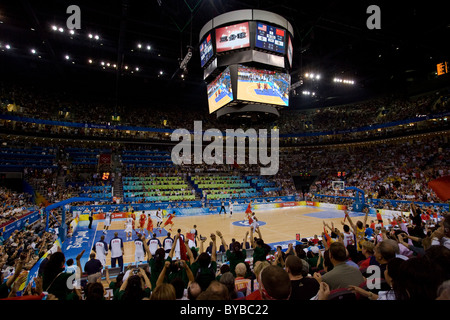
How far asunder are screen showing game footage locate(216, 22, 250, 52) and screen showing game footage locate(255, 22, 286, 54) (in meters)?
0.58

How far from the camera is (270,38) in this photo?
484 inches

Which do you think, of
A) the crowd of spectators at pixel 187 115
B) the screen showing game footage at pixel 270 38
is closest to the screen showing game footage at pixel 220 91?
the screen showing game footage at pixel 270 38

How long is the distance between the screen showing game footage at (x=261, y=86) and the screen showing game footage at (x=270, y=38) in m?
1.13

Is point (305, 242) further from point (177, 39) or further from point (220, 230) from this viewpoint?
point (177, 39)

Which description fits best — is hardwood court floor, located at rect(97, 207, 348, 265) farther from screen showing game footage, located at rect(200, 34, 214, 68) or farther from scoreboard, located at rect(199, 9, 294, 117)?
screen showing game footage, located at rect(200, 34, 214, 68)

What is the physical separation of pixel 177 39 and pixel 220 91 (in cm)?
1133

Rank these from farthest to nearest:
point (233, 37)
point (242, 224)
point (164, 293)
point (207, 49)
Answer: point (242, 224), point (207, 49), point (233, 37), point (164, 293)

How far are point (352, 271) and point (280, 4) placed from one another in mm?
16167

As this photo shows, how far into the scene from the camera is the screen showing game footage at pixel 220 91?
491 inches

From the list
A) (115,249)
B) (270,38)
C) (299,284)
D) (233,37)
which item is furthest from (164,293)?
(270,38)

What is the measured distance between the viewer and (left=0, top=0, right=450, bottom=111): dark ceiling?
54.0ft

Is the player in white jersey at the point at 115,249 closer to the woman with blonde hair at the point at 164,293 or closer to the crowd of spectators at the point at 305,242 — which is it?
the crowd of spectators at the point at 305,242

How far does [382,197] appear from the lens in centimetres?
2831
